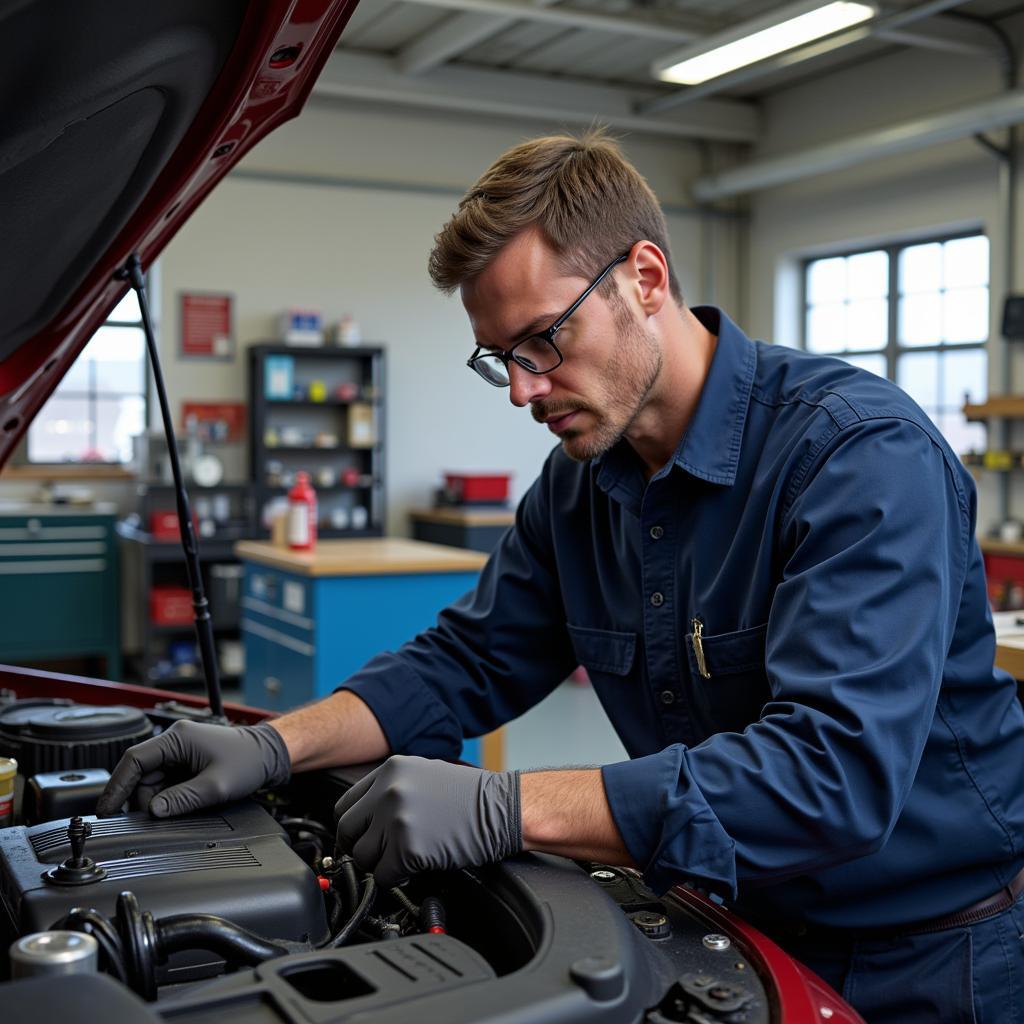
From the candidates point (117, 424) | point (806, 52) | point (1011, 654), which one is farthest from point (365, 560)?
point (806, 52)

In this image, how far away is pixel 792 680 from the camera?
1.02m

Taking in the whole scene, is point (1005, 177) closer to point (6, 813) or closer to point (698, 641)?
point (698, 641)

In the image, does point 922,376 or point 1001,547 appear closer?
point 1001,547

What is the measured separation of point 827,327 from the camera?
7.44m

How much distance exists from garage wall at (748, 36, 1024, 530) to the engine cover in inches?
224

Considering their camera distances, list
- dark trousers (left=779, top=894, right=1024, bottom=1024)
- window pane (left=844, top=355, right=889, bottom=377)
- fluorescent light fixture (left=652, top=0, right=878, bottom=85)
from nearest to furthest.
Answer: dark trousers (left=779, top=894, right=1024, bottom=1024) < fluorescent light fixture (left=652, top=0, right=878, bottom=85) < window pane (left=844, top=355, right=889, bottom=377)

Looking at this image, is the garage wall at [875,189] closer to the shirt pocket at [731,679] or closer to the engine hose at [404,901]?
the shirt pocket at [731,679]

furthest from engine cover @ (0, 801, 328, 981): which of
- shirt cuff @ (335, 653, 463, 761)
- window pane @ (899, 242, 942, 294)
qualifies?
window pane @ (899, 242, 942, 294)

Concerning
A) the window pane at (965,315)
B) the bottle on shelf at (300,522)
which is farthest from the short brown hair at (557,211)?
the window pane at (965,315)

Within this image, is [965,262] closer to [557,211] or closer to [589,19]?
[589,19]

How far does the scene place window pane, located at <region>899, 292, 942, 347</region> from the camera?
6.60 metres

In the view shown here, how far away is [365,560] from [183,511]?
232 cm

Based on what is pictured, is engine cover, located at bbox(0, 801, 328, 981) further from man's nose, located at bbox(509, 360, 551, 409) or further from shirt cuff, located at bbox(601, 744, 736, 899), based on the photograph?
man's nose, located at bbox(509, 360, 551, 409)

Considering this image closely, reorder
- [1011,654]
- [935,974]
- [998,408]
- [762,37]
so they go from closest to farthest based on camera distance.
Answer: [935,974]
[1011,654]
[762,37]
[998,408]
